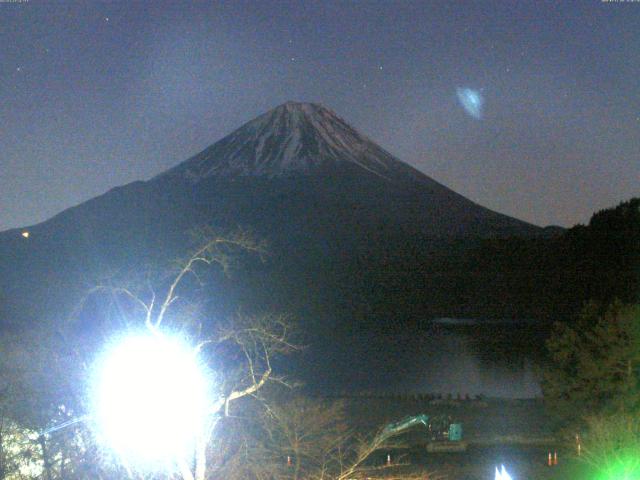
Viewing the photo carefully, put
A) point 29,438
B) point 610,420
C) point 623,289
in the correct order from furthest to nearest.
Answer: point 623,289, point 610,420, point 29,438

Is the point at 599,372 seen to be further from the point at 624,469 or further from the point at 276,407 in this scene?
the point at 276,407

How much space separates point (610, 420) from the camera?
35.1ft

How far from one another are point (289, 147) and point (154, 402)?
83.1m

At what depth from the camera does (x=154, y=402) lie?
5.72m

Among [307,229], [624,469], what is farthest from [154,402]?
[307,229]

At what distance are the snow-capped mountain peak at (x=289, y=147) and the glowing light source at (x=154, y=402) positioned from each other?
261 ft

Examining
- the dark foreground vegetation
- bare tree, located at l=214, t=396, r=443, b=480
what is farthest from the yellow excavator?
bare tree, located at l=214, t=396, r=443, b=480

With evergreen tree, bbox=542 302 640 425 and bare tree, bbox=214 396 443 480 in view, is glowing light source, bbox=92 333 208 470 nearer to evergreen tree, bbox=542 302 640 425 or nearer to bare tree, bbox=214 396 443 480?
bare tree, bbox=214 396 443 480

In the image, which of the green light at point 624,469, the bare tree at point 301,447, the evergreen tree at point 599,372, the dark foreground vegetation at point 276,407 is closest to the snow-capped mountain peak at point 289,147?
the dark foreground vegetation at point 276,407

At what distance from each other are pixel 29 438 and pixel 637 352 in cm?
907

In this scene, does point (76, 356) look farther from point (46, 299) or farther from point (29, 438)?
point (46, 299)

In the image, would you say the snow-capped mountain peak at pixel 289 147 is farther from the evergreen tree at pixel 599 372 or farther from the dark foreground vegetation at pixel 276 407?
the evergreen tree at pixel 599 372

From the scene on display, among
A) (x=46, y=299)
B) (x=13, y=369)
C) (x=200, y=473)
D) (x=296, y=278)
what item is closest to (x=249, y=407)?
(x=13, y=369)

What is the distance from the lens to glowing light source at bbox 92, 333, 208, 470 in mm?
5613
